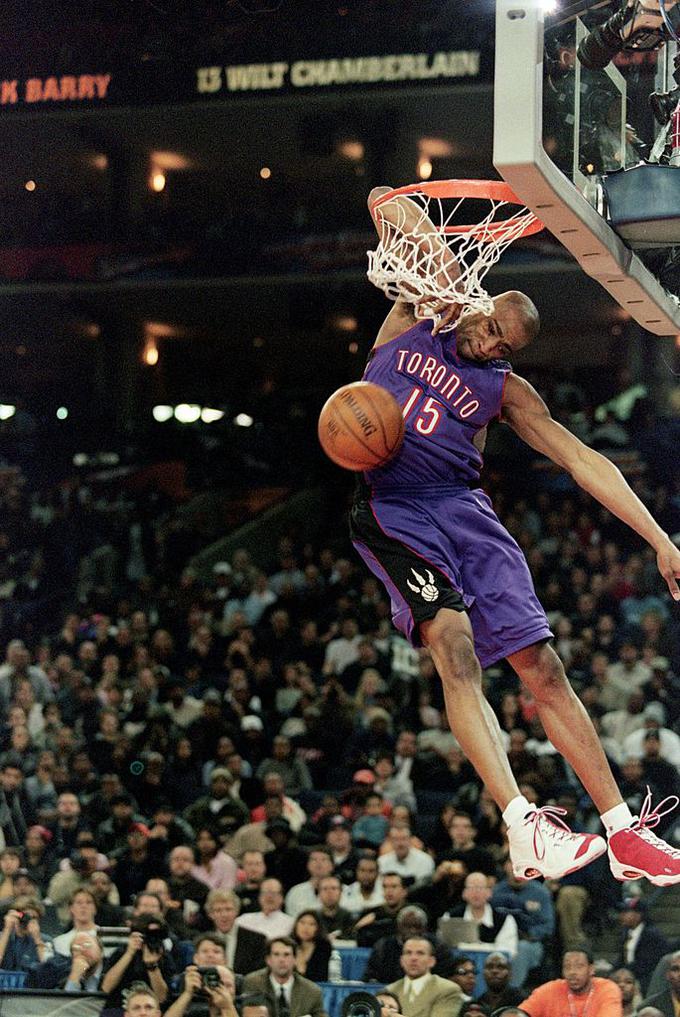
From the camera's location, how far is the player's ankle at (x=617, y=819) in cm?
475

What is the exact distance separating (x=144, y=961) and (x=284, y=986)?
824mm

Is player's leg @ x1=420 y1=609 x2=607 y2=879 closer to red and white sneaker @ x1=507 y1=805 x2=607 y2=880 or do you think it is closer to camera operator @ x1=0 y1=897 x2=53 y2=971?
red and white sneaker @ x1=507 y1=805 x2=607 y2=880

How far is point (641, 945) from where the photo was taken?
892cm

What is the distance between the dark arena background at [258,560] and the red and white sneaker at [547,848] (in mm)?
1982

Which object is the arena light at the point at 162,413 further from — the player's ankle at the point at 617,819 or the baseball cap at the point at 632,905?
the player's ankle at the point at 617,819

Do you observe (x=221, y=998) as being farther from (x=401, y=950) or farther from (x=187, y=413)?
(x=187, y=413)

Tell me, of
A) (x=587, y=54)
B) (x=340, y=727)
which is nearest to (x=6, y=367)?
(x=340, y=727)

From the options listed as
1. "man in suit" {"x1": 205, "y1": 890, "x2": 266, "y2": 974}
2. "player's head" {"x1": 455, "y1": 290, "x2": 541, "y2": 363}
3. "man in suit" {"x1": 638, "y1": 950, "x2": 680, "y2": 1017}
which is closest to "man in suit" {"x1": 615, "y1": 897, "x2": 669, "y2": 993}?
"man in suit" {"x1": 638, "y1": 950, "x2": 680, "y2": 1017}

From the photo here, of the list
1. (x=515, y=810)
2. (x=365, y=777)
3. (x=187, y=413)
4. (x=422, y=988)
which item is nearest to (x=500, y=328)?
(x=515, y=810)

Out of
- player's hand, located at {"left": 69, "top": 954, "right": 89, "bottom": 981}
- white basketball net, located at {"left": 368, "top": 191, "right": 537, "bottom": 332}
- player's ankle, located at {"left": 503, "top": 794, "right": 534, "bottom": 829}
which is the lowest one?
player's hand, located at {"left": 69, "top": 954, "right": 89, "bottom": 981}

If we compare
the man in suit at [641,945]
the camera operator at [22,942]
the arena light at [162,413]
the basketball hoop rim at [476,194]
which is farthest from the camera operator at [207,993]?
the arena light at [162,413]

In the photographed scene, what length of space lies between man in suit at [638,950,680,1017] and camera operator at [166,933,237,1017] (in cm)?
217

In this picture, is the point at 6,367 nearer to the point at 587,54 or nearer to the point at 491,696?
the point at 491,696

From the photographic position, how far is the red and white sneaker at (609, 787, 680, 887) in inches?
182
